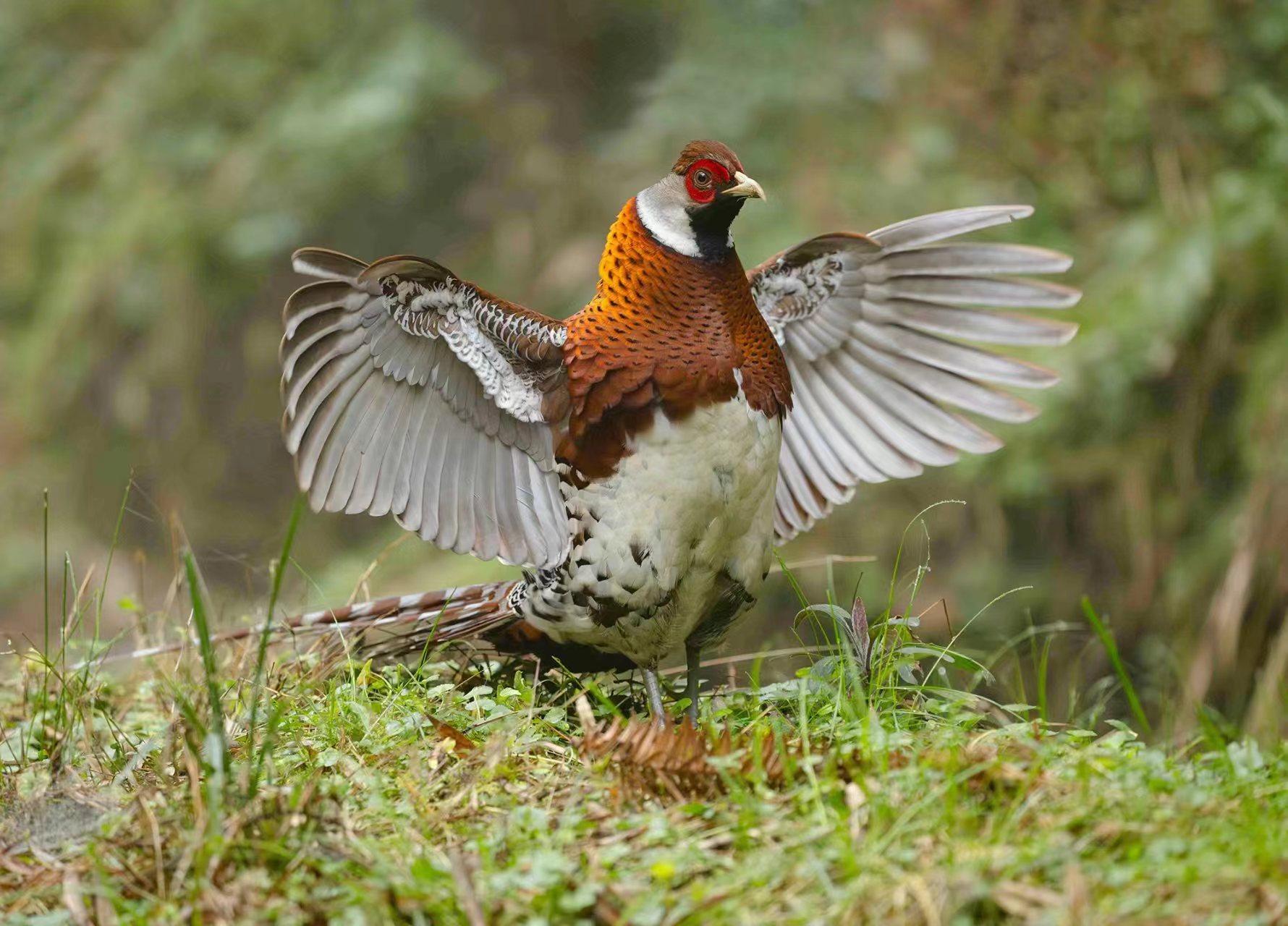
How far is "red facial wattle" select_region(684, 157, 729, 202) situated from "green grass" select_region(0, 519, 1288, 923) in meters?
1.21

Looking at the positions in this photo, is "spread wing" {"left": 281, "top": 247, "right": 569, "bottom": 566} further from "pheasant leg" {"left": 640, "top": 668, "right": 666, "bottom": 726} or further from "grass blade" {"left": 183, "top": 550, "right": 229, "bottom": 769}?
"grass blade" {"left": 183, "top": 550, "right": 229, "bottom": 769}

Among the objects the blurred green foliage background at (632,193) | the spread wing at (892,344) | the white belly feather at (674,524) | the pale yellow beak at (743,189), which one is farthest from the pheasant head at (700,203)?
the blurred green foliage background at (632,193)

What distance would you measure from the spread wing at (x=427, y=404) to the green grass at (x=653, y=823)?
0.73 metres

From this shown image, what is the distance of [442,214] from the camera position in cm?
820

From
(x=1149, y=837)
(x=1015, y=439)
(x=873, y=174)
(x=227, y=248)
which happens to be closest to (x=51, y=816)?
(x=1149, y=837)

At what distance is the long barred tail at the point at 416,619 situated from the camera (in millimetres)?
3586

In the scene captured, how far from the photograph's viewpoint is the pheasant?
3266 millimetres

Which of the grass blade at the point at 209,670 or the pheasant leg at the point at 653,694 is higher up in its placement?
the grass blade at the point at 209,670

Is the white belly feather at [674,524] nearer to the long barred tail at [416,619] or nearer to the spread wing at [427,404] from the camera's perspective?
the spread wing at [427,404]

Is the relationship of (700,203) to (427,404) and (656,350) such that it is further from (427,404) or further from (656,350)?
(427,404)

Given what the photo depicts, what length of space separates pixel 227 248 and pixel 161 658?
4772 mm

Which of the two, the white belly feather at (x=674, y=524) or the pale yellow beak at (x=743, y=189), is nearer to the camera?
the white belly feather at (x=674, y=524)

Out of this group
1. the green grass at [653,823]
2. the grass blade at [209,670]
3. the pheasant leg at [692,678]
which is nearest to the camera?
the green grass at [653,823]

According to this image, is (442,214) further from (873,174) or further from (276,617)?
(276,617)
